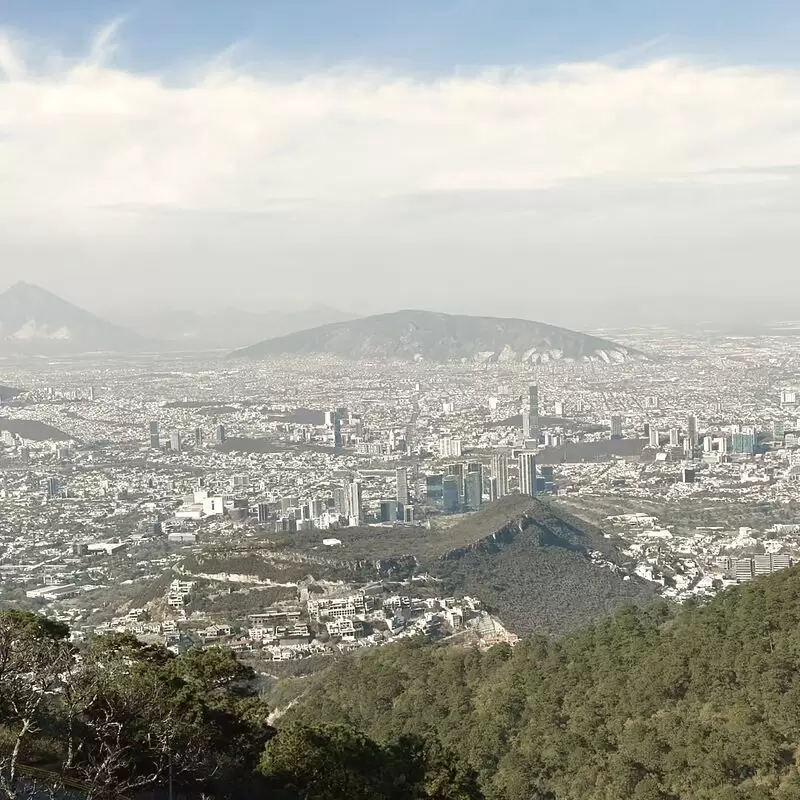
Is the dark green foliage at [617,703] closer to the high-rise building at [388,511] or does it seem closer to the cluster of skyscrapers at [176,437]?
the high-rise building at [388,511]

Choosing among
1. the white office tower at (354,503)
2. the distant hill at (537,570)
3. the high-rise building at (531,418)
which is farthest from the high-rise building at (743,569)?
the high-rise building at (531,418)

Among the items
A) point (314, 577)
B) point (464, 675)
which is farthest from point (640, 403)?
point (464, 675)

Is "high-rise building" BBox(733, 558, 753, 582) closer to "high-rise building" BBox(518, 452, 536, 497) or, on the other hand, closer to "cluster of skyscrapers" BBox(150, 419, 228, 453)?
"high-rise building" BBox(518, 452, 536, 497)

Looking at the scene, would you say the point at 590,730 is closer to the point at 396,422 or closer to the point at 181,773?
the point at 181,773

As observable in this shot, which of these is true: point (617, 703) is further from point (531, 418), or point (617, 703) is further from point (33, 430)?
point (33, 430)

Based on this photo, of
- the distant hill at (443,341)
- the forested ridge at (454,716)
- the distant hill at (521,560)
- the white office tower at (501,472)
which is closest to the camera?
the forested ridge at (454,716)
